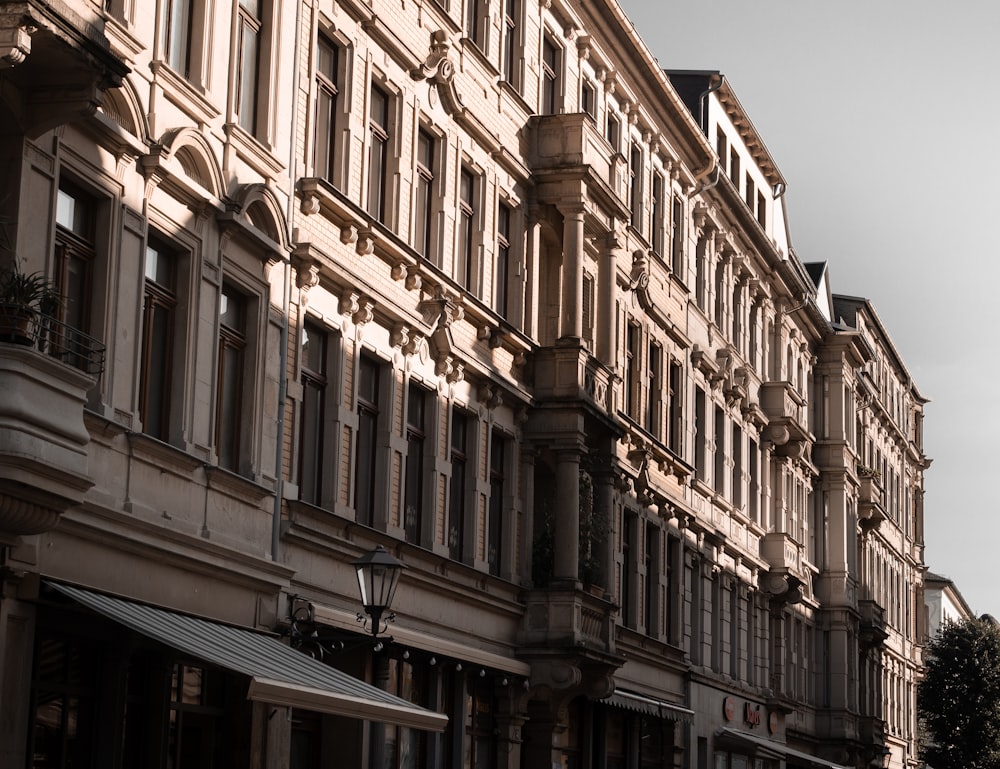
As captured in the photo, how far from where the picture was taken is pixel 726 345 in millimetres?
45219

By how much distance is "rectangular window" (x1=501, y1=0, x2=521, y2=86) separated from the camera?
30.6m

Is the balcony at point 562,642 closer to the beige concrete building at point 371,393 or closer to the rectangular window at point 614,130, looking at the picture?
the beige concrete building at point 371,393

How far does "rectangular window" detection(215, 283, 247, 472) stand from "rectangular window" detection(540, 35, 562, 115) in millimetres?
12552

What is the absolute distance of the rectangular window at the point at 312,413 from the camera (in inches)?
894

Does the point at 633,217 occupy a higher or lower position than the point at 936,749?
higher

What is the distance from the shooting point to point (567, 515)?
2986 centimetres

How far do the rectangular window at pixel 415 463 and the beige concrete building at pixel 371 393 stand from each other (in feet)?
0.32

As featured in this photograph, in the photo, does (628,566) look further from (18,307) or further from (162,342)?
(18,307)

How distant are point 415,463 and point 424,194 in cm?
384

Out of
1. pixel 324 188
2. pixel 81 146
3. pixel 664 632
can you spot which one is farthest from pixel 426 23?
pixel 664 632

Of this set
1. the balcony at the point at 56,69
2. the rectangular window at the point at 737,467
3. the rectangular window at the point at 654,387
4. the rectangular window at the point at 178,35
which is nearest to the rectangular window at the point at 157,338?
the rectangular window at the point at 178,35

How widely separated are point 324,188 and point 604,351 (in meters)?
11.2

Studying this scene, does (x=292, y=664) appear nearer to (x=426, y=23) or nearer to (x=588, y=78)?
(x=426, y=23)

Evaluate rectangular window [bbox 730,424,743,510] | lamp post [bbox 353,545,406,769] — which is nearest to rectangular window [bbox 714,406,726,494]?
rectangular window [bbox 730,424,743,510]
